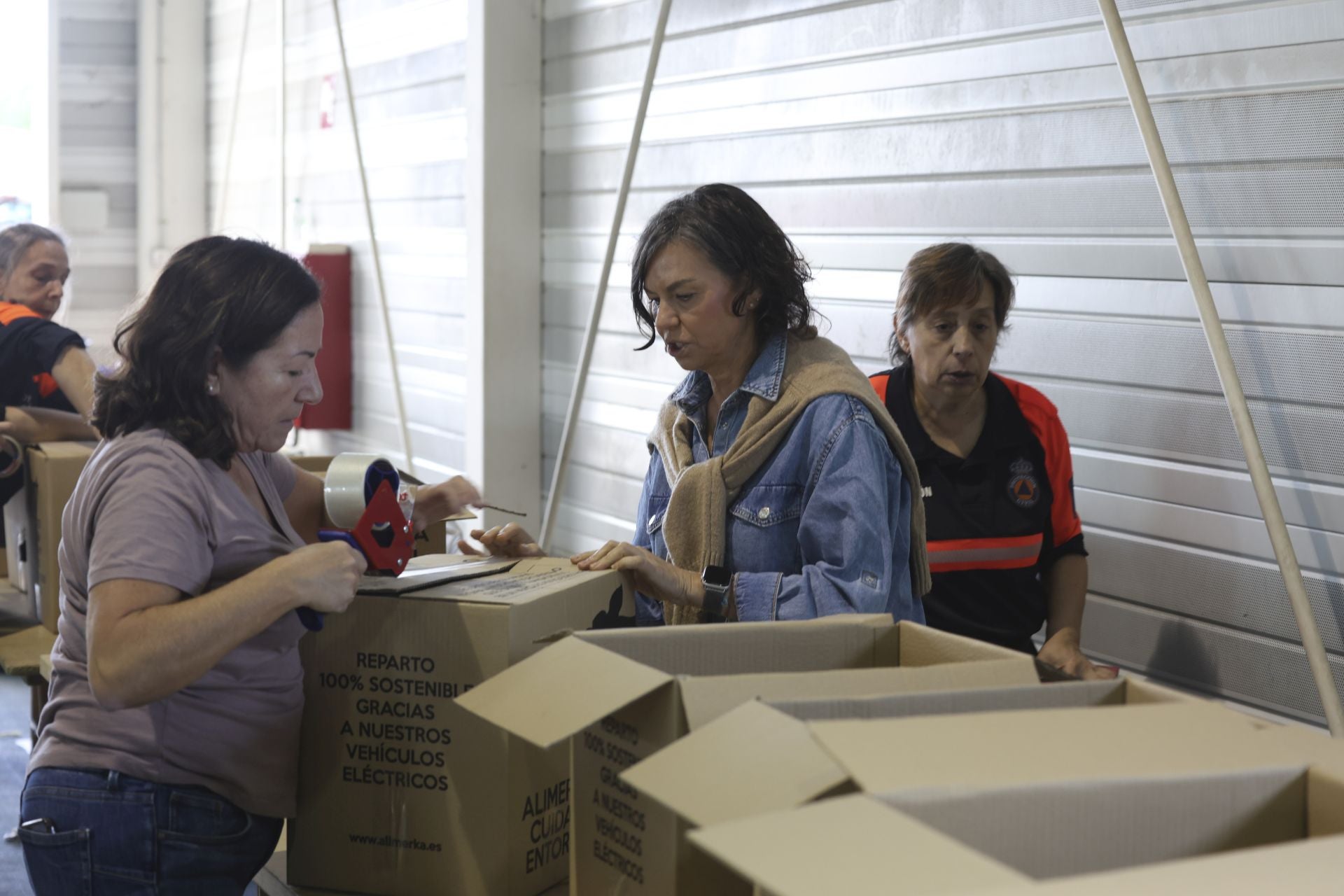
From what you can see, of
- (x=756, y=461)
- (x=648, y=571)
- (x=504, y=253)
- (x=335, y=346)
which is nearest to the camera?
(x=648, y=571)

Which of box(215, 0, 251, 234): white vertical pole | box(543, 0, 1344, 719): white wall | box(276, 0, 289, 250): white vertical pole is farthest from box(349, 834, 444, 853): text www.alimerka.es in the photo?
box(215, 0, 251, 234): white vertical pole

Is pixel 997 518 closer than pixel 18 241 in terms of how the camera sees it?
Yes

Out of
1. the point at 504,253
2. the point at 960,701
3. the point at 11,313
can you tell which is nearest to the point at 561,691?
the point at 960,701

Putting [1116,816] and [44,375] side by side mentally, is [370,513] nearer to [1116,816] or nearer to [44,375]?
[1116,816]

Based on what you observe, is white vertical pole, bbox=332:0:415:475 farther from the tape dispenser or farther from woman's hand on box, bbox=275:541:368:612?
woman's hand on box, bbox=275:541:368:612

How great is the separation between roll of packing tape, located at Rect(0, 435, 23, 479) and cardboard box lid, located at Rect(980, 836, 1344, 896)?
3.04 m

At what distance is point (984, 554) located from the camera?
2.56m

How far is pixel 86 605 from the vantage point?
65.4 inches

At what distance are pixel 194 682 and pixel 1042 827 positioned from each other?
106 cm

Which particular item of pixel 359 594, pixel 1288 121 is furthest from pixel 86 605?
pixel 1288 121

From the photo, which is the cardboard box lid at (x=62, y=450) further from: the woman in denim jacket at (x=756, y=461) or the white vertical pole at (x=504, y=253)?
the white vertical pole at (x=504, y=253)

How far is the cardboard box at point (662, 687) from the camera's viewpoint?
1211 mm

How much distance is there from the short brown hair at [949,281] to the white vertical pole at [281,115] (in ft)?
14.8

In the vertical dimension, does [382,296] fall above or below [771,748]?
above
